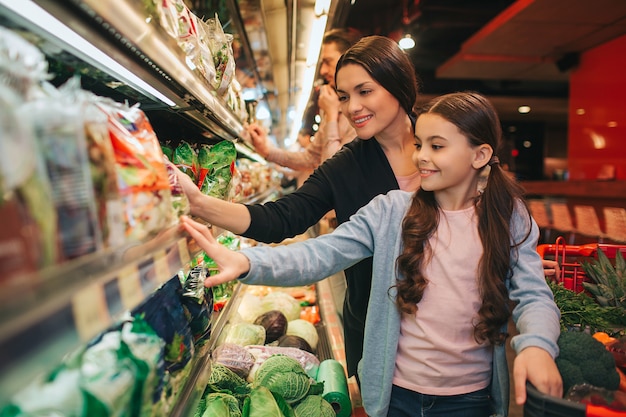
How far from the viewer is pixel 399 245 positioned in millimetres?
1464

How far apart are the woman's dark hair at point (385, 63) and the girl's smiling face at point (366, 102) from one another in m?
0.02

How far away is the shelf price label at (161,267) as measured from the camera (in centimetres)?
83

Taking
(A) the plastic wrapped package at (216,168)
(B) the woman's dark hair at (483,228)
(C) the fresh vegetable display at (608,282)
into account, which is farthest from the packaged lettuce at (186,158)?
(C) the fresh vegetable display at (608,282)

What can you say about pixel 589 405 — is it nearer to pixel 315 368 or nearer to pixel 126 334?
pixel 126 334

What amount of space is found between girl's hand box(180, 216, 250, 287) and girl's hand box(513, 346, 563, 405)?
0.65m

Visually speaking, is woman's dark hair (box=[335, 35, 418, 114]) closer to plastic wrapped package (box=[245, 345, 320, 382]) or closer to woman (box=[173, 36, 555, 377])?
woman (box=[173, 36, 555, 377])

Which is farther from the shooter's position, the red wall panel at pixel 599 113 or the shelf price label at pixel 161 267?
the red wall panel at pixel 599 113

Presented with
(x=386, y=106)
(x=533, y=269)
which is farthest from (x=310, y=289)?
(x=533, y=269)

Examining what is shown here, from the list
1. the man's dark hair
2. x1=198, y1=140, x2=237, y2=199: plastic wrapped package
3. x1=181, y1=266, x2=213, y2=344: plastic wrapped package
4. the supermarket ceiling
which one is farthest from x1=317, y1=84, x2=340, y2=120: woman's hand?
x1=181, y1=266, x2=213, y2=344: plastic wrapped package

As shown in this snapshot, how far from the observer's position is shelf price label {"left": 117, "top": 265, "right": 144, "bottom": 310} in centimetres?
68

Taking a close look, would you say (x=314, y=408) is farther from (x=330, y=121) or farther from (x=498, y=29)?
(x=498, y=29)

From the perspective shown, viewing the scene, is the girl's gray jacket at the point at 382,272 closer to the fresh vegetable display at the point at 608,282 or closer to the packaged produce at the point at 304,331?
the fresh vegetable display at the point at 608,282

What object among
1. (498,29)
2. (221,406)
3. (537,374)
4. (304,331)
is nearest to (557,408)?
(537,374)

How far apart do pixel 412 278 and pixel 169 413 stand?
738 mm
